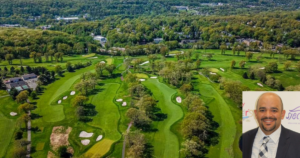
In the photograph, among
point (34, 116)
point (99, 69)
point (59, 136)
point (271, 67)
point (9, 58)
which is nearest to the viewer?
point (59, 136)

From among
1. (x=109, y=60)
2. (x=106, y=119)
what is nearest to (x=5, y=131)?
(x=106, y=119)

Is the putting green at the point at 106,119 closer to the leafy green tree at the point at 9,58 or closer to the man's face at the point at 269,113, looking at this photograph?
the man's face at the point at 269,113

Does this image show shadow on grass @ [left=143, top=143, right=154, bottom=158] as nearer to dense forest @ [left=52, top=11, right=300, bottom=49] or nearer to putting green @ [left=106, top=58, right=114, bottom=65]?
putting green @ [left=106, top=58, right=114, bottom=65]

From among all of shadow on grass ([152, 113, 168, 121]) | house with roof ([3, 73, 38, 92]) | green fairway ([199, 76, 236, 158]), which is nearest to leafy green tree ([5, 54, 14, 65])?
house with roof ([3, 73, 38, 92])

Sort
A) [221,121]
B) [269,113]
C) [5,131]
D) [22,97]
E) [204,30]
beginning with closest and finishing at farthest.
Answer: [269,113] < [5,131] < [221,121] < [22,97] < [204,30]

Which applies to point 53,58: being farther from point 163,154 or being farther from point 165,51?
point 163,154

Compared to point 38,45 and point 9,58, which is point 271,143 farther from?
point 38,45
